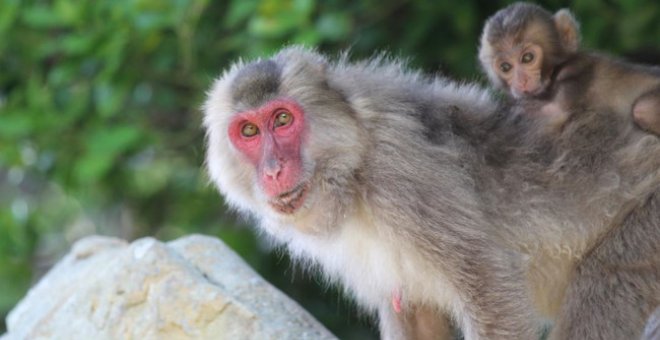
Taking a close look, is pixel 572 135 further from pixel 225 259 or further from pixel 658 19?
pixel 658 19

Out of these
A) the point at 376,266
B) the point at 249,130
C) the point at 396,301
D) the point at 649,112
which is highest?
the point at 649,112

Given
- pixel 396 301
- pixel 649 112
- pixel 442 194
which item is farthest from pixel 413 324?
pixel 649 112

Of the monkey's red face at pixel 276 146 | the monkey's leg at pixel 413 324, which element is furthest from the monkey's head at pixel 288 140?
the monkey's leg at pixel 413 324

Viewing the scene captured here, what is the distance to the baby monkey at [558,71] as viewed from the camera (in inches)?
239

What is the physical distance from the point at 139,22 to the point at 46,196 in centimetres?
333

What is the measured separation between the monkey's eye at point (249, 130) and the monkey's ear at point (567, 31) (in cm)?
196

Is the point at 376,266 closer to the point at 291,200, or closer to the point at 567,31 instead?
the point at 291,200

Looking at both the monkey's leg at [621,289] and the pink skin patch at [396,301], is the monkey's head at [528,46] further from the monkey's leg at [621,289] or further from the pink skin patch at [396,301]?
the pink skin patch at [396,301]

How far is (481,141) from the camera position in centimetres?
590

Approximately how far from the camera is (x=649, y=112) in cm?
589

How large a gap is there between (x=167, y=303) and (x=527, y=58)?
2403 millimetres

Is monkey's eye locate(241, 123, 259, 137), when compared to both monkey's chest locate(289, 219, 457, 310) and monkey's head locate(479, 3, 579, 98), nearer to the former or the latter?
monkey's chest locate(289, 219, 457, 310)

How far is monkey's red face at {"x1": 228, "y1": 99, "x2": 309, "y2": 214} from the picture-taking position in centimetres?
543

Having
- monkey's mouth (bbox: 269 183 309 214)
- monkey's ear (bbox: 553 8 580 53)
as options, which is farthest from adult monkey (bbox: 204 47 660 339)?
monkey's ear (bbox: 553 8 580 53)
